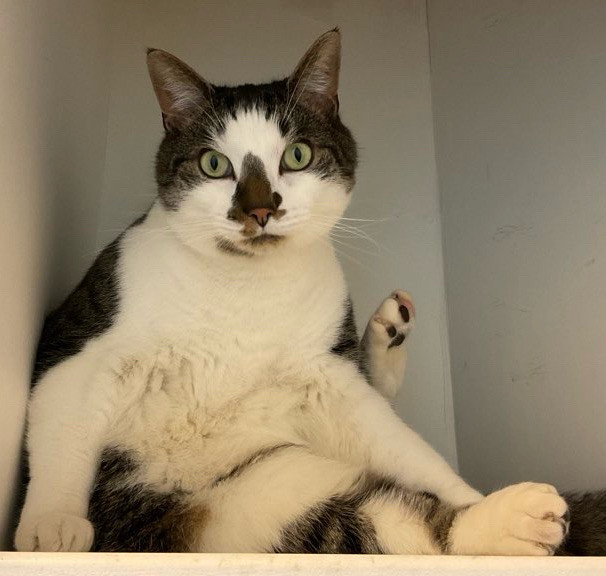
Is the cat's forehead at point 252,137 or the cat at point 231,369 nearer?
the cat at point 231,369

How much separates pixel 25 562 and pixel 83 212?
112 centimetres

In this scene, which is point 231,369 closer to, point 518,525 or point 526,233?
point 518,525

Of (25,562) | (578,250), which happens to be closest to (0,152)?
(25,562)

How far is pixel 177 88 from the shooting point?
1466 mm

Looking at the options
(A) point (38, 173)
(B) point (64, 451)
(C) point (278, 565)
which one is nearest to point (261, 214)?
(A) point (38, 173)

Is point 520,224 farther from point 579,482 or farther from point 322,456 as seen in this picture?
point 322,456

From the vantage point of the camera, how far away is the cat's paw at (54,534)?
98cm

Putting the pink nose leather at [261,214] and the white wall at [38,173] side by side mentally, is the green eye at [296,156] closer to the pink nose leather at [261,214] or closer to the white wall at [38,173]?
the pink nose leather at [261,214]

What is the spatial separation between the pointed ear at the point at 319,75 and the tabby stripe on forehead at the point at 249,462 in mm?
732

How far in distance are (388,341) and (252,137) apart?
1.83 feet

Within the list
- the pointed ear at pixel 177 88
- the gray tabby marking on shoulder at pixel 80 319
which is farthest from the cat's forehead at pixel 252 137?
the gray tabby marking on shoulder at pixel 80 319

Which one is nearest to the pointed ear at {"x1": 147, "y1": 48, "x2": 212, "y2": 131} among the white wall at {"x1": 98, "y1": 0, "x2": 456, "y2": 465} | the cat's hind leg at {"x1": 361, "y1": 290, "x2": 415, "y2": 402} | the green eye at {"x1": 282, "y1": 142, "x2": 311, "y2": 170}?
the green eye at {"x1": 282, "y1": 142, "x2": 311, "y2": 170}

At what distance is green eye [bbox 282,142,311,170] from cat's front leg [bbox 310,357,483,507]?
40 centimetres

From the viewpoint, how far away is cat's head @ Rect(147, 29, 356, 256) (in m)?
1.26
